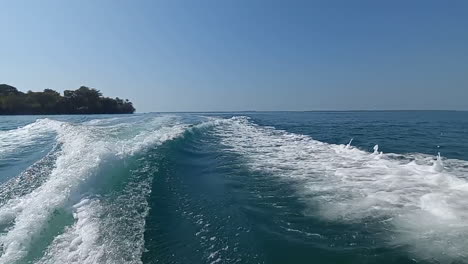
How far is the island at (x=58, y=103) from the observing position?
59.2 meters

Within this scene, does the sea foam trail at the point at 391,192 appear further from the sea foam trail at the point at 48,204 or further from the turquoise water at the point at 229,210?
the sea foam trail at the point at 48,204

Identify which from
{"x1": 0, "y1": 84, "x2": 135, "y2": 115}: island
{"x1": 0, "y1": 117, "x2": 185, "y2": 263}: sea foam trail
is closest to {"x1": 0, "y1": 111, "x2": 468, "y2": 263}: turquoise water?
{"x1": 0, "y1": 117, "x2": 185, "y2": 263}: sea foam trail

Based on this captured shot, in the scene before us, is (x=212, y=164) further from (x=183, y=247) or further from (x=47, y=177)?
(x=183, y=247)

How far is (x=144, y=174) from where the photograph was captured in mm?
6973

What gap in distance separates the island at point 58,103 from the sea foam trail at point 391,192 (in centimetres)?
6563

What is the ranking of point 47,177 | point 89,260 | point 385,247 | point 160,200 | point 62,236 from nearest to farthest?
point 89,260, point 385,247, point 62,236, point 160,200, point 47,177

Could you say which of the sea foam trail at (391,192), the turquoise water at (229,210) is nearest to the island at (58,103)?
the turquoise water at (229,210)

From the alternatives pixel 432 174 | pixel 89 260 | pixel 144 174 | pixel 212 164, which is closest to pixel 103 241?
pixel 89 260

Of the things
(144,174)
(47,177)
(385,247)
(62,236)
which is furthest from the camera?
(144,174)

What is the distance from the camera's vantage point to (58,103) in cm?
6512

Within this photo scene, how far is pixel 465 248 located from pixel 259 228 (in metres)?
2.53

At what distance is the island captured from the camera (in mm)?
59188

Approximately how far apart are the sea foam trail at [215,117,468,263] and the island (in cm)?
6563

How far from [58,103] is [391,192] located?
238ft
